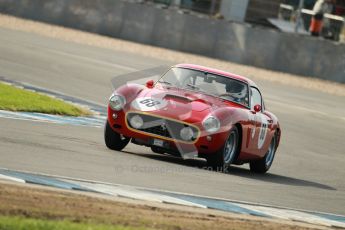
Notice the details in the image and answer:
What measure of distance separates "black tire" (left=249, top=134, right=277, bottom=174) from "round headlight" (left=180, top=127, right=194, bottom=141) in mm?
2166

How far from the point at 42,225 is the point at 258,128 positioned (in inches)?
268

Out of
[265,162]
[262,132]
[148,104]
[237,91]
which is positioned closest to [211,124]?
[148,104]

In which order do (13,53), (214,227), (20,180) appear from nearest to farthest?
(214,227) → (20,180) → (13,53)

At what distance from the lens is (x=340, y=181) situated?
14.6 meters

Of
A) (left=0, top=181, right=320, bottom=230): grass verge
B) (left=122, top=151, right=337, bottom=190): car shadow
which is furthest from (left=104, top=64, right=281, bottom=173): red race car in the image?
(left=0, top=181, right=320, bottom=230): grass verge

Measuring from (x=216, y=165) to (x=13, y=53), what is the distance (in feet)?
44.7

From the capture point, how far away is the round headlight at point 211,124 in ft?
40.0

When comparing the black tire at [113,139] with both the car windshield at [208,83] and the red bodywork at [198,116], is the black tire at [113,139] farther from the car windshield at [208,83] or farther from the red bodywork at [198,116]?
the car windshield at [208,83]

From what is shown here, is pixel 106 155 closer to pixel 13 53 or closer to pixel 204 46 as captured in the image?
pixel 13 53

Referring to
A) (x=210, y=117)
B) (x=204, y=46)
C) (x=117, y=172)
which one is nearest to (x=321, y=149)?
(x=210, y=117)

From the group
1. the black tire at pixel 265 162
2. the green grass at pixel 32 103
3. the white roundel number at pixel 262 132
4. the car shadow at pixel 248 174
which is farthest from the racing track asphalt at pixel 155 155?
the green grass at pixel 32 103

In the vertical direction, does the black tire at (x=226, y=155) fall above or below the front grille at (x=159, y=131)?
below

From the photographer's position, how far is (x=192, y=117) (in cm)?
1222

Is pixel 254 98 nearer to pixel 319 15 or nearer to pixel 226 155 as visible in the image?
pixel 226 155
